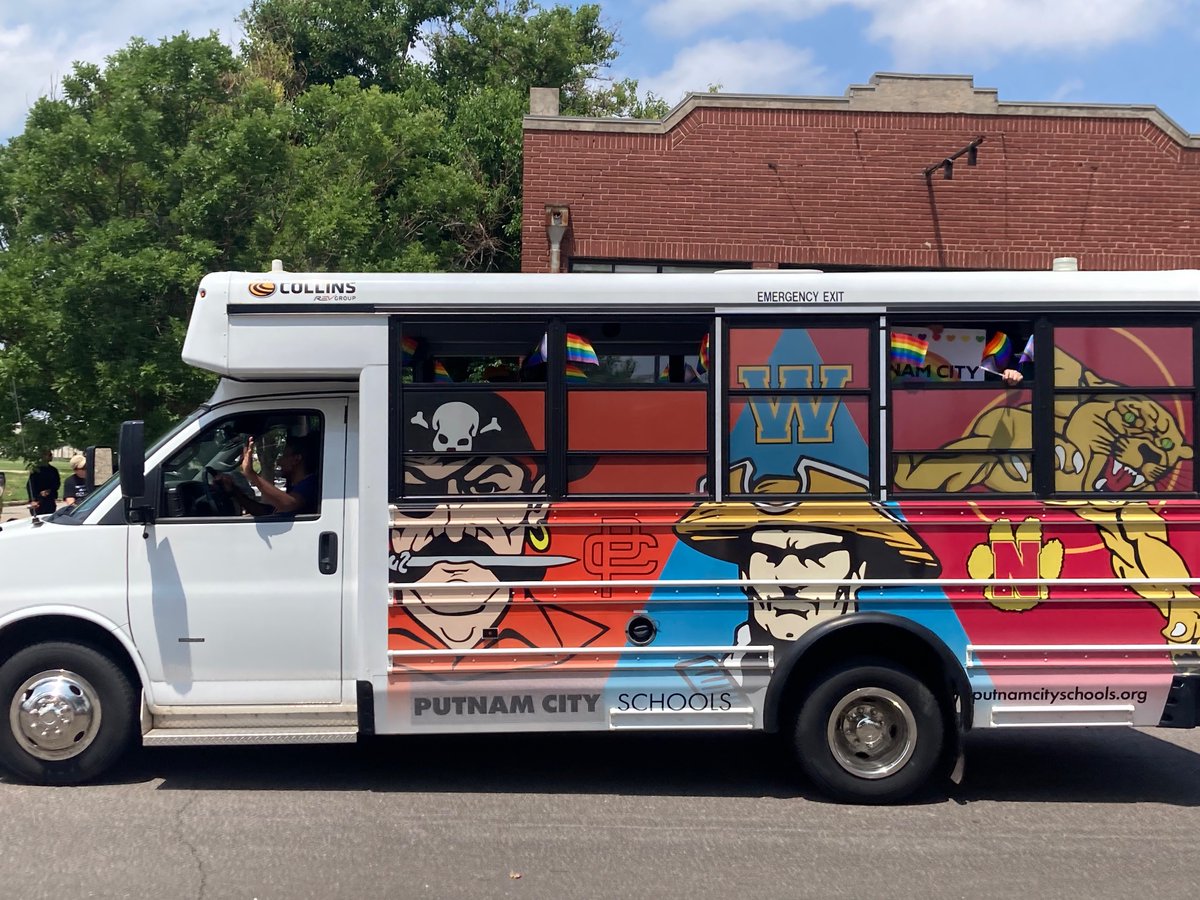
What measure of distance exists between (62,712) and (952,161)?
525 inches

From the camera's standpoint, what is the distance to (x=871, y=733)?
5945 mm

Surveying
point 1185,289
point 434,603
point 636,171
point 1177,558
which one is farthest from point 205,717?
point 636,171

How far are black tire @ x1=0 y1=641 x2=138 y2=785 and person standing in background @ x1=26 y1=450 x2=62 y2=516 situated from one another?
23.5 ft

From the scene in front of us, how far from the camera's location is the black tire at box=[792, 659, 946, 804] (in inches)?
232

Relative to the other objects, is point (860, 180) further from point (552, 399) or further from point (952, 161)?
point (552, 399)

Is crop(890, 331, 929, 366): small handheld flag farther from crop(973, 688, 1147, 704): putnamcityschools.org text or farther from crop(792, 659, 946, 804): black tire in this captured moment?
crop(973, 688, 1147, 704): putnamcityschools.org text

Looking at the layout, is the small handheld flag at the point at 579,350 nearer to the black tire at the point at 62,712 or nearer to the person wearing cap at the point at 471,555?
the person wearing cap at the point at 471,555

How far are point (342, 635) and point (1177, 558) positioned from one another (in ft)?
15.2

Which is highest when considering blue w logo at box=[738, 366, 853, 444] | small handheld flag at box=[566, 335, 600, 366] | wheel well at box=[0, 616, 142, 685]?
small handheld flag at box=[566, 335, 600, 366]

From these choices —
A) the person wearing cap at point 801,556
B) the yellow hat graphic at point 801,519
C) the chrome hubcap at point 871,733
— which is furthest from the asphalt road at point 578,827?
the yellow hat graphic at point 801,519

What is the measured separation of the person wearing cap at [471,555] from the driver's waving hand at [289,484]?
62 centimetres

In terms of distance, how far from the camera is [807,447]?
5.88m

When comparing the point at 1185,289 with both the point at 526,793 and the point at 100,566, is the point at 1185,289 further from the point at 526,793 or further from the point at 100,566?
the point at 100,566

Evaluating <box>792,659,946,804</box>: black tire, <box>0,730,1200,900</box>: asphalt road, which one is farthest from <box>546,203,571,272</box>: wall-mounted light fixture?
<box>792,659,946,804</box>: black tire
